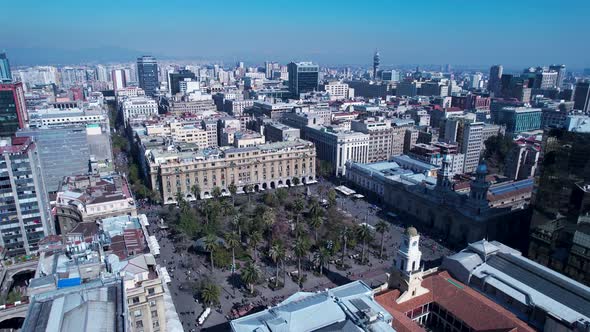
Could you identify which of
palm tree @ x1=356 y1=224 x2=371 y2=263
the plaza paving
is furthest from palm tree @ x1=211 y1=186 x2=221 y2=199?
palm tree @ x1=356 y1=224 x2=371 y2=263

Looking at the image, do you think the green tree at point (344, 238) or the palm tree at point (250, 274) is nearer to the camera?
the palm tree at point (250, 274)

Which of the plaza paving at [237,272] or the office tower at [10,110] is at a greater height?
the office tower at [10,110]

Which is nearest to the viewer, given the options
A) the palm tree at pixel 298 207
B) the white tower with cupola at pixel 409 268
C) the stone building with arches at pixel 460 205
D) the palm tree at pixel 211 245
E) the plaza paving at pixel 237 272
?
the white tower with cupola at pixel 409 268

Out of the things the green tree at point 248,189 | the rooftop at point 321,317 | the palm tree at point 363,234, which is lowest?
the green tree at point 248,189

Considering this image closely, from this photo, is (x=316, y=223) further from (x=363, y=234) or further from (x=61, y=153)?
(x=61, y=153)

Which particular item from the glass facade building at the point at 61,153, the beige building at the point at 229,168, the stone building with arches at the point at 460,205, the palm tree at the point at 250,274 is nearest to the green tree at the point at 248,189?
the beige building at the point at 229,168

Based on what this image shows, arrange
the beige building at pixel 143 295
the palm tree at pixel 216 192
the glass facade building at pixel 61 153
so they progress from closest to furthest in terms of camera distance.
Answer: the beige building at pixel 143 295, the glass facade building at pixel 61 153, the palm tree at pixel 216 192

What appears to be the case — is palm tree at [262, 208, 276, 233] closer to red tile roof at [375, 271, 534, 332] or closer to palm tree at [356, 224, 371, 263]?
palm tree at [356, 224, 371, 263]

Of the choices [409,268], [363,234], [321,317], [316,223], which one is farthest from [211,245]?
[409,268]

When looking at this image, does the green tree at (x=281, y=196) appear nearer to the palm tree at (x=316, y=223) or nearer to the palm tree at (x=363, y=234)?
the palm tree at (x=316, y=223)
